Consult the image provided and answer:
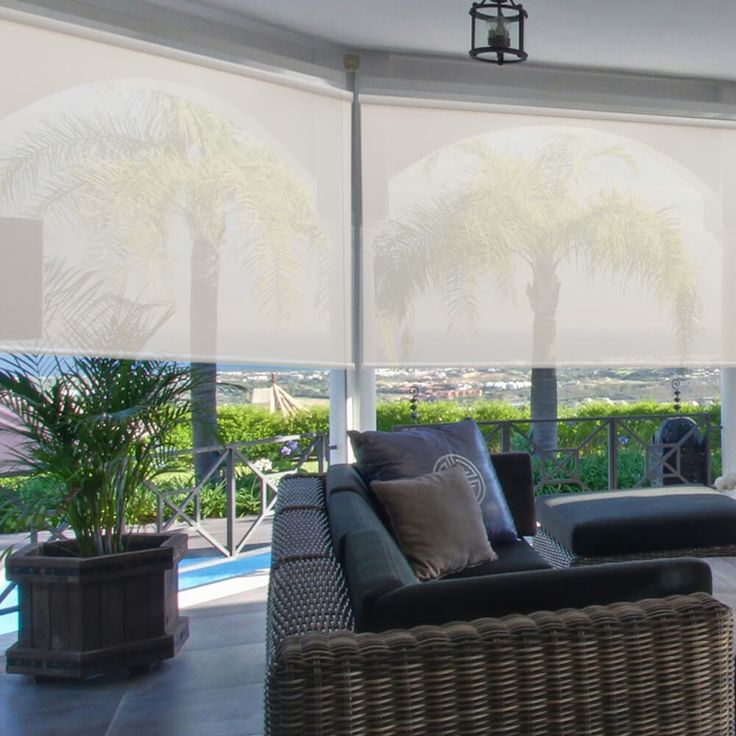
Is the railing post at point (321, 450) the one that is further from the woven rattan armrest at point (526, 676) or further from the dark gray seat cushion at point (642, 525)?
the woven rattan armrest at point (526, 676)

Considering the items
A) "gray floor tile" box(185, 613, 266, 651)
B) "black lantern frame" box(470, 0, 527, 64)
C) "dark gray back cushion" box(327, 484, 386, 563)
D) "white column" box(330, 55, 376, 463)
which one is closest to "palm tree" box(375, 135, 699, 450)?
"white column" box(330, 55, 376, 463)

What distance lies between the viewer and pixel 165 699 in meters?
2.98

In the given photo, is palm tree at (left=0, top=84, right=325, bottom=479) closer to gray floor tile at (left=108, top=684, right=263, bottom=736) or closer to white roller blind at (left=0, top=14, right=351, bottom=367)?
white roller blind at (left=0, top=14, right=351, bottom=367)

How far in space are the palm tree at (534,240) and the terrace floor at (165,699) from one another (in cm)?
231

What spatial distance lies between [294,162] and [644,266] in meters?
2.47

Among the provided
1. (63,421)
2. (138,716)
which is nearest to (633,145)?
(63,421)

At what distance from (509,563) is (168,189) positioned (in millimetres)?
2561

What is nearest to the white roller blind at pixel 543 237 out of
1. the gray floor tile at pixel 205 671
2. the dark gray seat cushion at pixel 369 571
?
the gray floor tile at pixel 205 671

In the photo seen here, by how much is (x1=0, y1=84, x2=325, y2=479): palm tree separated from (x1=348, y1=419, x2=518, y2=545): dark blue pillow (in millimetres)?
836

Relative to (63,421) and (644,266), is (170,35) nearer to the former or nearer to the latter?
(63,421)

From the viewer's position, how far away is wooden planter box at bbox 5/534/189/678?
10.1ft

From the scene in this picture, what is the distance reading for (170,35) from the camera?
4172 mm

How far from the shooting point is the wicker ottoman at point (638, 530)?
3.53m

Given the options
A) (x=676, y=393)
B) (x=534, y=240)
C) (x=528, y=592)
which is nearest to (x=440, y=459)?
(x=528, y=592)
